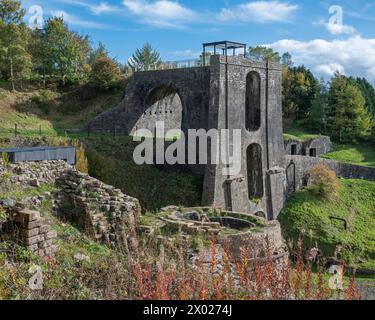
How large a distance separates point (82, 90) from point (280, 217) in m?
17.6

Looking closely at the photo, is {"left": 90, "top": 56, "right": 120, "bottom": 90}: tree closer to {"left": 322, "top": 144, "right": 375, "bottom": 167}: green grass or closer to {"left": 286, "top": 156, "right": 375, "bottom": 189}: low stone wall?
{"left": 286, "top": 156, "right": 375, "bottom": 189}: low stone wall

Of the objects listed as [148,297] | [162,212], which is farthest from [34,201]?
[148,297]

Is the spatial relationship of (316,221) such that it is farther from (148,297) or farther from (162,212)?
(148,297)

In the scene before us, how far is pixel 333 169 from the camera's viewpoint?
33.3 metres

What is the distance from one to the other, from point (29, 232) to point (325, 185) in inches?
885

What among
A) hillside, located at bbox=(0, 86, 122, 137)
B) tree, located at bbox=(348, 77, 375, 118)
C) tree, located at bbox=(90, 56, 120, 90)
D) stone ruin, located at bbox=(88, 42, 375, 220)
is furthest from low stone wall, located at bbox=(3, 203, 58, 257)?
tree, located at bbox=(348, 77, 375, 118)

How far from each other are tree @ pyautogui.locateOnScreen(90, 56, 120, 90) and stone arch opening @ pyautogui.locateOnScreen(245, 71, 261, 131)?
12.0 m

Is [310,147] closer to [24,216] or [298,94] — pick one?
[298,94]

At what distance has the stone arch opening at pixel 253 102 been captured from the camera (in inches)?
1051

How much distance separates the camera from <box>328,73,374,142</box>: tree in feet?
146

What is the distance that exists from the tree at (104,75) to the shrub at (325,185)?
16093 millimetres

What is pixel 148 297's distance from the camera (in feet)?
17.2

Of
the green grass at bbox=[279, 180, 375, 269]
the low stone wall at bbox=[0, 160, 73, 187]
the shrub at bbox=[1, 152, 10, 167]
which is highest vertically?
the shrub at bbox=[1, 152, 10, 167]

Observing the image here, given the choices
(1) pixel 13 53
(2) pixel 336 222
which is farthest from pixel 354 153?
(1) pixel 13 53
